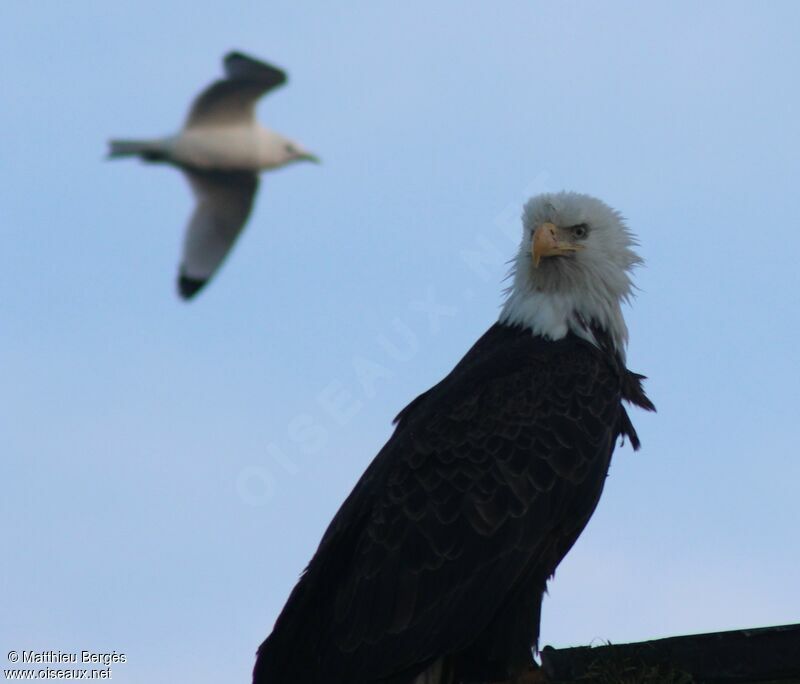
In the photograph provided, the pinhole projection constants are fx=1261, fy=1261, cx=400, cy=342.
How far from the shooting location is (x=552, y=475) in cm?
588

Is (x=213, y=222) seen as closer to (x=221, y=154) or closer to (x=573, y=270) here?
(x=221, y=154)

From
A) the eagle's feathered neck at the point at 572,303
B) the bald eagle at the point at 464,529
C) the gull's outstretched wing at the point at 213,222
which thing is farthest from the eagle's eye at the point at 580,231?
the gull's outstretched wing at the point at 213,222

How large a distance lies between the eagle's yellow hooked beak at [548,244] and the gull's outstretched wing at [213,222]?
3.25m

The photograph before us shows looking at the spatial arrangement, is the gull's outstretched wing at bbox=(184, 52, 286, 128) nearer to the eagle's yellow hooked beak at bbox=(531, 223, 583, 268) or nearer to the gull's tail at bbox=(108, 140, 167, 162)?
the gull's tail at bbox=(108, 140, 167, 162)

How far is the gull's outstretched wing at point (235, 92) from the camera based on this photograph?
3084 millimetres

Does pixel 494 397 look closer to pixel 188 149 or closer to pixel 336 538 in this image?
pixel 336 538

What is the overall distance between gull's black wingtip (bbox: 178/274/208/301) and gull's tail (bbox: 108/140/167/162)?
1.74ft

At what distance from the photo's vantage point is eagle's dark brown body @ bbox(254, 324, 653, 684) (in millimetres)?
5676

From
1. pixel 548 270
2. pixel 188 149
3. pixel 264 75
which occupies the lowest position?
pixel 188 149

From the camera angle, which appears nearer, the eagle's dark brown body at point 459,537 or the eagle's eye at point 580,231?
the eagle's dark brown body at point 459,537

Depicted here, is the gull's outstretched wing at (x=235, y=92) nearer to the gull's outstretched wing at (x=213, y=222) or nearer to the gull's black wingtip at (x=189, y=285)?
the gull's outstretched wing at (x=213, y=222)

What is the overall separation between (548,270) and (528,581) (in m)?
1.81

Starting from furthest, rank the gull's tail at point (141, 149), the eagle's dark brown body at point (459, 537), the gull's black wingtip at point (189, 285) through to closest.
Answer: the eagle's dark brown body at point (459, 537)
the gull's black wingtip at point (189, 285)
the gull's tail at point (141, 149)

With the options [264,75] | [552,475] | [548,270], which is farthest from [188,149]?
[548,270]
